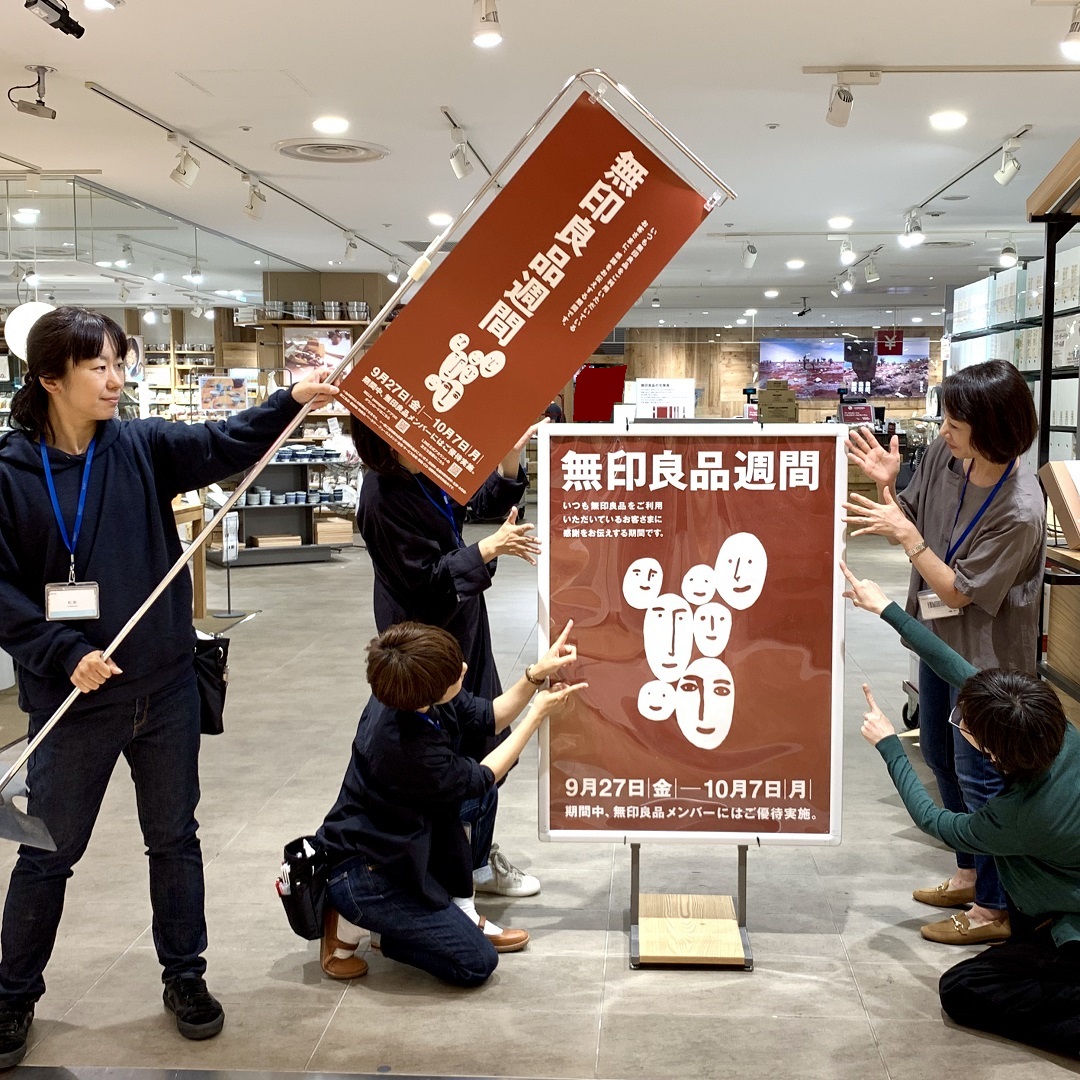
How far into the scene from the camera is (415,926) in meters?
2.72

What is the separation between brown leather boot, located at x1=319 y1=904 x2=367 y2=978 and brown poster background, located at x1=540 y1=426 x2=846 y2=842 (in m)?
0.56

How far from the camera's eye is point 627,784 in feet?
9.17

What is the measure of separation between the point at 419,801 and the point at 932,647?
1249 millimetres

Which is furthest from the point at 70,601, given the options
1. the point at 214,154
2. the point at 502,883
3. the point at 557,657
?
the point at 214,154

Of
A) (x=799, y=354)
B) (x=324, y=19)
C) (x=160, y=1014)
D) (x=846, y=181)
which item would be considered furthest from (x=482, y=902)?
(x=799, y=354)

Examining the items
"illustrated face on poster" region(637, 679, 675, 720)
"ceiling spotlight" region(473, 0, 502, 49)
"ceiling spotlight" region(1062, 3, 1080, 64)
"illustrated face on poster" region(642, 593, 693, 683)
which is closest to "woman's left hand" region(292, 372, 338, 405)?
"illustrated face on poster" region(642, 593, 693, 683)

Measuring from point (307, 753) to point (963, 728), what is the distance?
2966mm

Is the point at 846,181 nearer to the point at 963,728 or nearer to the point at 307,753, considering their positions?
the point at 307,753

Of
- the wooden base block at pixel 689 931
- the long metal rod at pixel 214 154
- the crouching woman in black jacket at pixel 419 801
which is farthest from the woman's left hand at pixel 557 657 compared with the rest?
the long metal rod at pixel 214 154

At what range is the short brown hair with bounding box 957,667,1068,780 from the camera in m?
2.31

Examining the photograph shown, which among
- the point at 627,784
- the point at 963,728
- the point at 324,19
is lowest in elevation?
the point at 627,784

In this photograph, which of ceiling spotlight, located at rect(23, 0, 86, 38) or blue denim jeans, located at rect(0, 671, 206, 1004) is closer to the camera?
blue denim jeans, located at rect(0, 671, 206, 1004)

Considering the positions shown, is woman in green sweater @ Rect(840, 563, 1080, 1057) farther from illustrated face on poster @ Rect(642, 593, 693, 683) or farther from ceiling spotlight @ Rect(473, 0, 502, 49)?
ceiling spotlight @ Rect(473, 0, 502, 49)

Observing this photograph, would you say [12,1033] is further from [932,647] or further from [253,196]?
[253,196]
